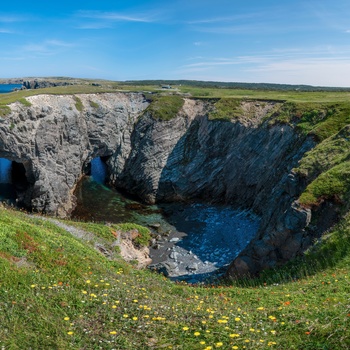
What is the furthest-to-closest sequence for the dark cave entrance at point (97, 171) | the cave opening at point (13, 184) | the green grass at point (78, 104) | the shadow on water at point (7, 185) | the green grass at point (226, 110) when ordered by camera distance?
the dark cave entrance at point (97, 171) < the green grass at point (78, 104) < the green grass at point (226, 110) < the shadow on water at point (7, 185) < the cave opening at point (13, 184)

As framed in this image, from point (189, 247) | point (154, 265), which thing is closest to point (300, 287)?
point (154, 265)

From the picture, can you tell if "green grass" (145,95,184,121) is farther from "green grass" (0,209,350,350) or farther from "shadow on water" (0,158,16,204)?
"green grass" (0,209,350,350)

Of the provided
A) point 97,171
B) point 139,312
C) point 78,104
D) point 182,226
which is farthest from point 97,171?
point 139,312

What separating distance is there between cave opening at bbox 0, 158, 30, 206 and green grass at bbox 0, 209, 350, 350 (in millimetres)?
32754

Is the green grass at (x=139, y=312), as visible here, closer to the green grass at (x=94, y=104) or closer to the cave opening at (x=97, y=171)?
the green grass at (x=94, y=104)

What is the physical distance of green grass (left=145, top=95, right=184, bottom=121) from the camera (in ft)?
185

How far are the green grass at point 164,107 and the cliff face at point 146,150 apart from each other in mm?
985

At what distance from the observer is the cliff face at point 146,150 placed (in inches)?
1679

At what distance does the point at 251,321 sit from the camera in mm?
9695

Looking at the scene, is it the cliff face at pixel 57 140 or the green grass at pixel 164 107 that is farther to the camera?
the green grass at pixel 164 107

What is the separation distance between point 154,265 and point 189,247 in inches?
228

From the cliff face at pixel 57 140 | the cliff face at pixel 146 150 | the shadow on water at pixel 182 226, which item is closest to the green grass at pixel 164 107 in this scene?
the cliff face at pixel 146 150

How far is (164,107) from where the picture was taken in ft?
192

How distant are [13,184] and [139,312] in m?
46.1
